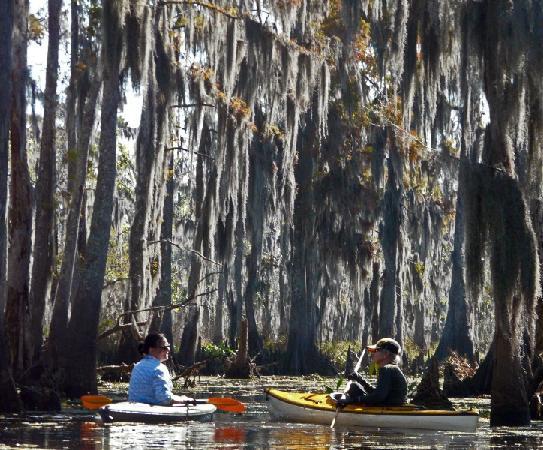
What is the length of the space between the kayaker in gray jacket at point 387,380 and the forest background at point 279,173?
3.66 ft

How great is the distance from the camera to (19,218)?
18.6 meters

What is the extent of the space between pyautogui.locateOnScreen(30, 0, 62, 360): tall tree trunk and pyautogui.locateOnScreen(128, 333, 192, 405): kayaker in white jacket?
20.8ft

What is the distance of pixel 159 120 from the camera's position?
24766 mm

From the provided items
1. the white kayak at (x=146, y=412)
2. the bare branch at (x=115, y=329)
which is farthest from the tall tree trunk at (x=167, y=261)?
the white kayak at (x=146, y=412)

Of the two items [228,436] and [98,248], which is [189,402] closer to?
[228,436]

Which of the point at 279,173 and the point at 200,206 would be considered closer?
the point at 200,206

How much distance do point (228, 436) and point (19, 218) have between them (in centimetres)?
687

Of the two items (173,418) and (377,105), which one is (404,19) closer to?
(173,418)

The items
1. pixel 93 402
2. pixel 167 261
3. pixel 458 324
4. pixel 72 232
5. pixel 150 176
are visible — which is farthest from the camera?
pixel 167 261

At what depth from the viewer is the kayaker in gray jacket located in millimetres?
14211

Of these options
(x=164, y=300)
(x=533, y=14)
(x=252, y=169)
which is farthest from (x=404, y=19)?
(x=252, y=169)

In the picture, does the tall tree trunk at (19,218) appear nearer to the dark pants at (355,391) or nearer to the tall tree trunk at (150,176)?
the tall tree trunk at (150,176)

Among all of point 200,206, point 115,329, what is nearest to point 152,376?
point 115,329

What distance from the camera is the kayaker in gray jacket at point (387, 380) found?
14211 millimetres
